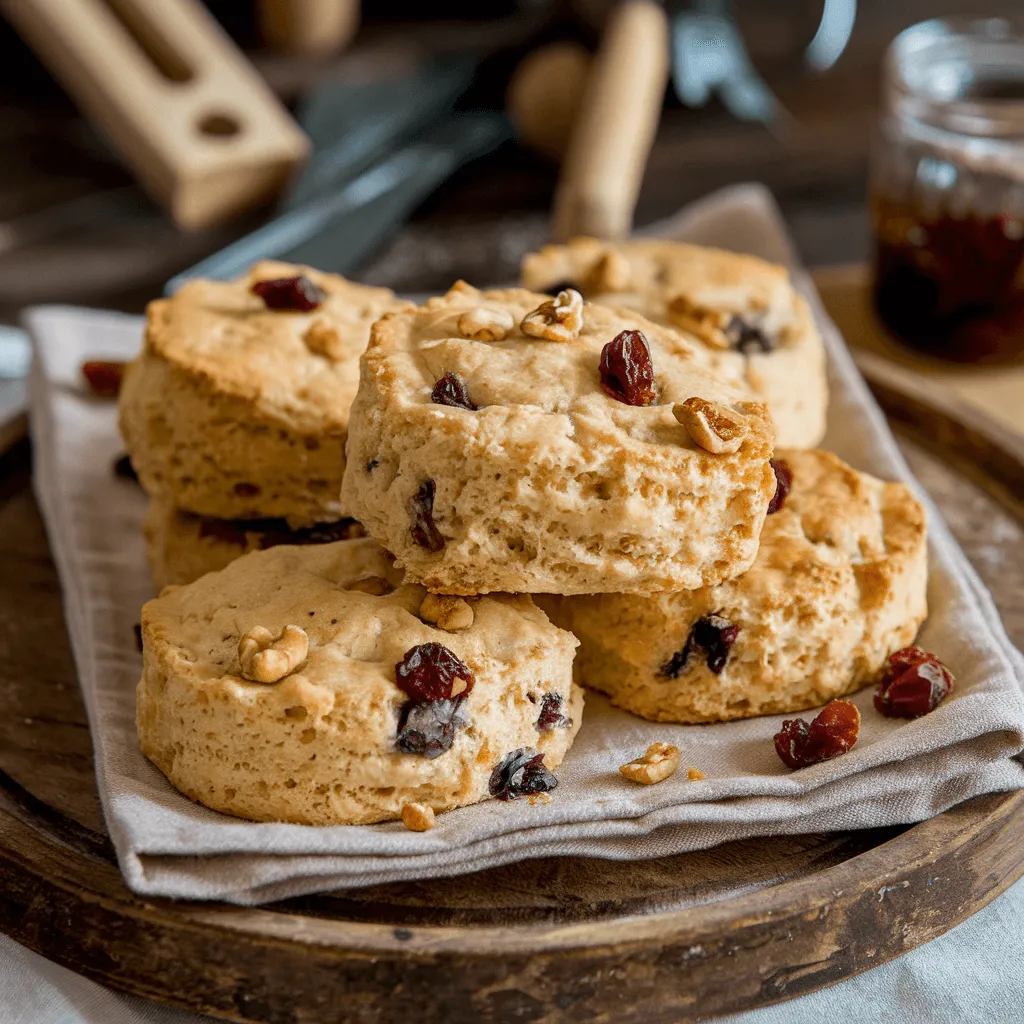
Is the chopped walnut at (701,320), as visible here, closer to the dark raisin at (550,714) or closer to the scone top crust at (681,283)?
the scone top crust at (681,283)

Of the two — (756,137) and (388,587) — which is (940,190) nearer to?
(756,137)

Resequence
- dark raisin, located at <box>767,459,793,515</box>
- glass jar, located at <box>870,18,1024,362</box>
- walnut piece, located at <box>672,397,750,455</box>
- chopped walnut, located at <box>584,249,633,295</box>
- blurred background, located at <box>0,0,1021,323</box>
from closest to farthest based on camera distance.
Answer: walnut piece, located at <box>672,397,750,455</box> < dark raisin, located at <box>767,459,793,515</box> < chopped walnut, located at <box>584,249,633,295</box> < glass jar, located at <box>870,18,1024,362</box> < blurred background, located at <box>0,0,1021,323</box>

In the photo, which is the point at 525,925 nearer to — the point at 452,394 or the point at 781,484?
the point at 452,394

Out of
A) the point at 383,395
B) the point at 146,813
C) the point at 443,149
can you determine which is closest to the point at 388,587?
the point at 383,395

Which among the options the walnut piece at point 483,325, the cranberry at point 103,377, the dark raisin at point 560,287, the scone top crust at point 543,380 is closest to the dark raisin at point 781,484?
the scone top crust at point 543,380

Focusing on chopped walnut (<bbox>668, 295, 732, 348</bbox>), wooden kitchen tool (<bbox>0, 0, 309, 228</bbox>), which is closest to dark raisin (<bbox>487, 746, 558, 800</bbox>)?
chopped walnut (<bbox>668, 295, 732, 348</bbox>)

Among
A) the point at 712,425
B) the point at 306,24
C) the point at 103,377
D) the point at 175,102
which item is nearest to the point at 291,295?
the point at 103,377

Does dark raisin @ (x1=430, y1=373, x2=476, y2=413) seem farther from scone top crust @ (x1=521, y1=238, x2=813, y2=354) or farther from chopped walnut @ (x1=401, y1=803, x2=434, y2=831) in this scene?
scone top crust @ (x1=521, y1=238, x2=813, y2=354)
